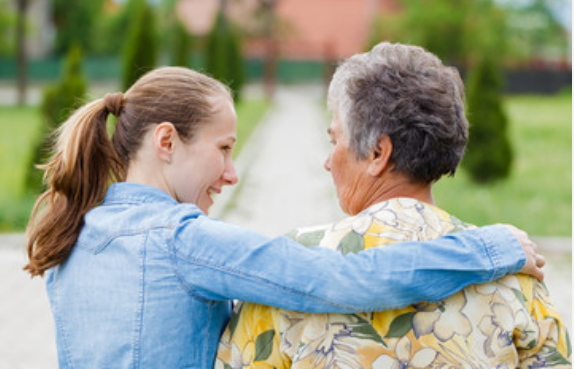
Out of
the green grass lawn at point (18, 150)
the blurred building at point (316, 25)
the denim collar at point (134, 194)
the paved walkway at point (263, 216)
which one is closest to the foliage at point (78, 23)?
the blurred building at point (316, 25)

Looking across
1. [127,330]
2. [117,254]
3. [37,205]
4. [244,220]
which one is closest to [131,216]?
[117,254]

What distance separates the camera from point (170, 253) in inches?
71.8

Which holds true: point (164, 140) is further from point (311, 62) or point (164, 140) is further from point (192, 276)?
point (311, 62)

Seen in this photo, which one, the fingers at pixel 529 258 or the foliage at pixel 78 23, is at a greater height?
the fingers at pixel 529 258

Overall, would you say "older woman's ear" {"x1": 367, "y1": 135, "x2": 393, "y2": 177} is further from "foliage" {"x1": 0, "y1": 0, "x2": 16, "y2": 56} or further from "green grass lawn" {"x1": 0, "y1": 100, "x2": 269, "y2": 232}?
"foliage" {"x1": 0, "y1": 0, "x2": 16, "y2": 56}

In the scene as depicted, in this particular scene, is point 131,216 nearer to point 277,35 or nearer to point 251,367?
point 251,367

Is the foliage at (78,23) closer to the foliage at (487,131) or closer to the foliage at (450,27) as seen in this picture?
the foliage at (450,27)

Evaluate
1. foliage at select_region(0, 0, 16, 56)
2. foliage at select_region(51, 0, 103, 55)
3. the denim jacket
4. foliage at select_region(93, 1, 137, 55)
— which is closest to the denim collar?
the denim jacket

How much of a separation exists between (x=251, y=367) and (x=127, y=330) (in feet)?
1.01

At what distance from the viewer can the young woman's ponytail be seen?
203cm

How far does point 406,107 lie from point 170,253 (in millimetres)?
621

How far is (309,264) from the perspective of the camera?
1.74m

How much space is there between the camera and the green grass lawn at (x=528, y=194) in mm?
9523

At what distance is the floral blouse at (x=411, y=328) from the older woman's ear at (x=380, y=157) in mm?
77
